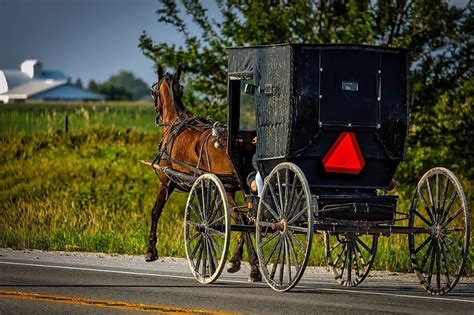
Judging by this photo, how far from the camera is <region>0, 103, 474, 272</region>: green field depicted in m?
18.2

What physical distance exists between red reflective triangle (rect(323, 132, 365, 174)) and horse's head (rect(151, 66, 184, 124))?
13.6 ft

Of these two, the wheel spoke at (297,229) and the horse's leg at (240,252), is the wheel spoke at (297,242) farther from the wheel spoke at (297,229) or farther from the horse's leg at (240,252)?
the horse's leg at (240,252)

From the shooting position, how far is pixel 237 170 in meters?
14.3

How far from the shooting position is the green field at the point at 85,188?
18250 millimetres

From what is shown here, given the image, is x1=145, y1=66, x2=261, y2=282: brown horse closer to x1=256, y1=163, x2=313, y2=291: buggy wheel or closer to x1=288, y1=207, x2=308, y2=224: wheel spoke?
x1=256, y1=163, x2=313, y2=291: buggy wheel

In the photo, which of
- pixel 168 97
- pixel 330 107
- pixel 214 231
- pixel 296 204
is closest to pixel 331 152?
pixel 330 107

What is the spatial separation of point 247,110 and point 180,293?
2.59m

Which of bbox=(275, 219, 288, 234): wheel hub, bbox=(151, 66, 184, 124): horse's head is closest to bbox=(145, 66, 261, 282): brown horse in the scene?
bbox=(151, 66, 184, 124): horse's head

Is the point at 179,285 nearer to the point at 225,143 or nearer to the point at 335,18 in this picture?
the point at 225,143

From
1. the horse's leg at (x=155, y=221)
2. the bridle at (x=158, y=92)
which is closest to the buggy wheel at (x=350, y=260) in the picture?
the horse's leg at (x=155, y=221)

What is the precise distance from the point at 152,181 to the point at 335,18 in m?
8.47

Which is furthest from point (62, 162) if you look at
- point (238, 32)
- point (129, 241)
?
point (129, 241)

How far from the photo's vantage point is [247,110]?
14250 millimetres

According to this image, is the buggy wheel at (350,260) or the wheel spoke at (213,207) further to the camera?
the buggy wheel at (350,260)
